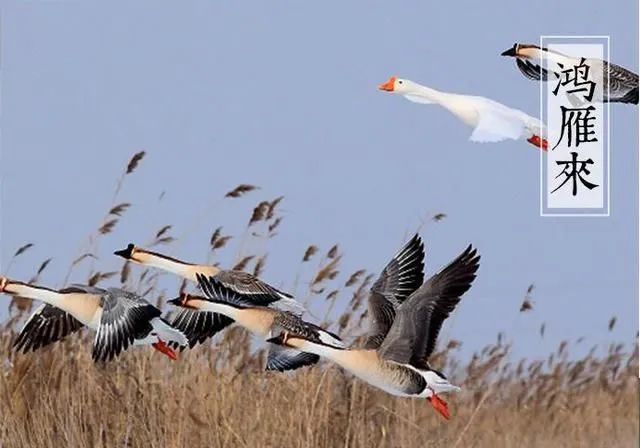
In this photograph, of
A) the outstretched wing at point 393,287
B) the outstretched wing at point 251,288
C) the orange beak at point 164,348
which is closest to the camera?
the outstretched wing at point 393,287

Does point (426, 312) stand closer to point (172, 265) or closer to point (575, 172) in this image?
point (172, 265)

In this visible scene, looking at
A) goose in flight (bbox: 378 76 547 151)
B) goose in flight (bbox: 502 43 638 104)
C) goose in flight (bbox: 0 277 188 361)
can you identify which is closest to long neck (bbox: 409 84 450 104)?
goose in flight (bbox: 378 76 547 151)

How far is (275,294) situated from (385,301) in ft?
1.63

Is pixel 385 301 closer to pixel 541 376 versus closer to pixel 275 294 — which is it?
pixel 275 294

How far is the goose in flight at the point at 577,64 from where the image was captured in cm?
670

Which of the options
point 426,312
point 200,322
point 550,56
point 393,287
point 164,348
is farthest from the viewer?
point 550,56

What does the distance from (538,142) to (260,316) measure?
4.28ft

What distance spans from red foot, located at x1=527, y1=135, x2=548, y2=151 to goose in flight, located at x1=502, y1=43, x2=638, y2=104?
13.0 inches

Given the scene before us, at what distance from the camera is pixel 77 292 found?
6.22 metres

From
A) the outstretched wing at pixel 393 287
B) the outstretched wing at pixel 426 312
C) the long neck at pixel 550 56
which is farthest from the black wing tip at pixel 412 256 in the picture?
the long neck at pixel 550 56

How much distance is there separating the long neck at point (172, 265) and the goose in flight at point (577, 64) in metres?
1.50

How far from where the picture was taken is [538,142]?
21.5ft

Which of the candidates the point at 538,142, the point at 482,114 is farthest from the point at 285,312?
the point at 538,142

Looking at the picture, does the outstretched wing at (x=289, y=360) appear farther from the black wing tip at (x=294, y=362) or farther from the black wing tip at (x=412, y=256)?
the black wing tip at (x=412, y=256)
